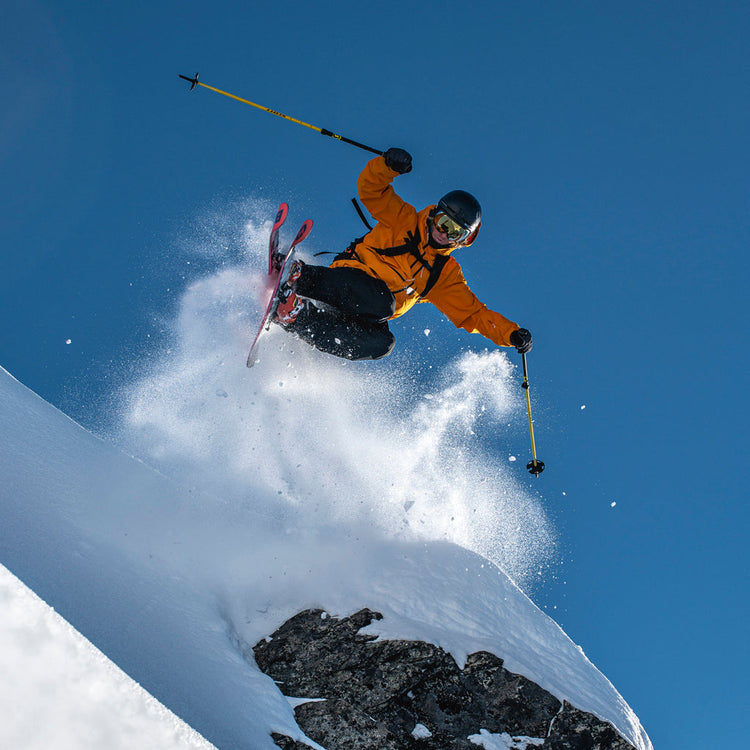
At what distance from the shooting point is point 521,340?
5977 millimetres

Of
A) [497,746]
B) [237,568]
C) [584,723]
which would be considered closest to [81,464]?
[237,568]

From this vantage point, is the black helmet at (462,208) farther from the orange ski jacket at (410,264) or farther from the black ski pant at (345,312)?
the black ski pant at (345,312)

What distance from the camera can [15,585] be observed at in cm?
269

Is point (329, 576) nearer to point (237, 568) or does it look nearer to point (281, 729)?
point (237, 568)

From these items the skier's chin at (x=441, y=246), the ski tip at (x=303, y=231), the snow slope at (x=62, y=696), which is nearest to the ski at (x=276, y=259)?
the ski tip at (x=303, y=231)

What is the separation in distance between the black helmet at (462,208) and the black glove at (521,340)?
1.38m

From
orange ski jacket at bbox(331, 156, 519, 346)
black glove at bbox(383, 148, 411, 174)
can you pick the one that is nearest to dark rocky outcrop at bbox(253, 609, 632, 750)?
orange ski jacket at bbox(331, 156, 519, 346)

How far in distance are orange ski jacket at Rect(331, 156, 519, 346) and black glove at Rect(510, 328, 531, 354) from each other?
7 cm

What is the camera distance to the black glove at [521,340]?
5965mm

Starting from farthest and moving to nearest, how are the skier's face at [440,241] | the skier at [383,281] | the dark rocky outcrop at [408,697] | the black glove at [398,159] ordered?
the dark rocky outcrop at [408,697] → the skier's face at [440,241] → the skier at [383,281] → the black glove at [398,159]

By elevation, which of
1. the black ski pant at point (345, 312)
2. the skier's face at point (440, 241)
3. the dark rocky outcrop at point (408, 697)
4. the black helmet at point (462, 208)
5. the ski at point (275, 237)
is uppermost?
the black helmet at point (462, 208)

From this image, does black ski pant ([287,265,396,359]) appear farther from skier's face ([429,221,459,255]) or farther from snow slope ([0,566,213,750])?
snow slope ([0,566,213,750])

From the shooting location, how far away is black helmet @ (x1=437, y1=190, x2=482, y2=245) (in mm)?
5523

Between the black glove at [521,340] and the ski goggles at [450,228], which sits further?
the black glove at [521,340]
